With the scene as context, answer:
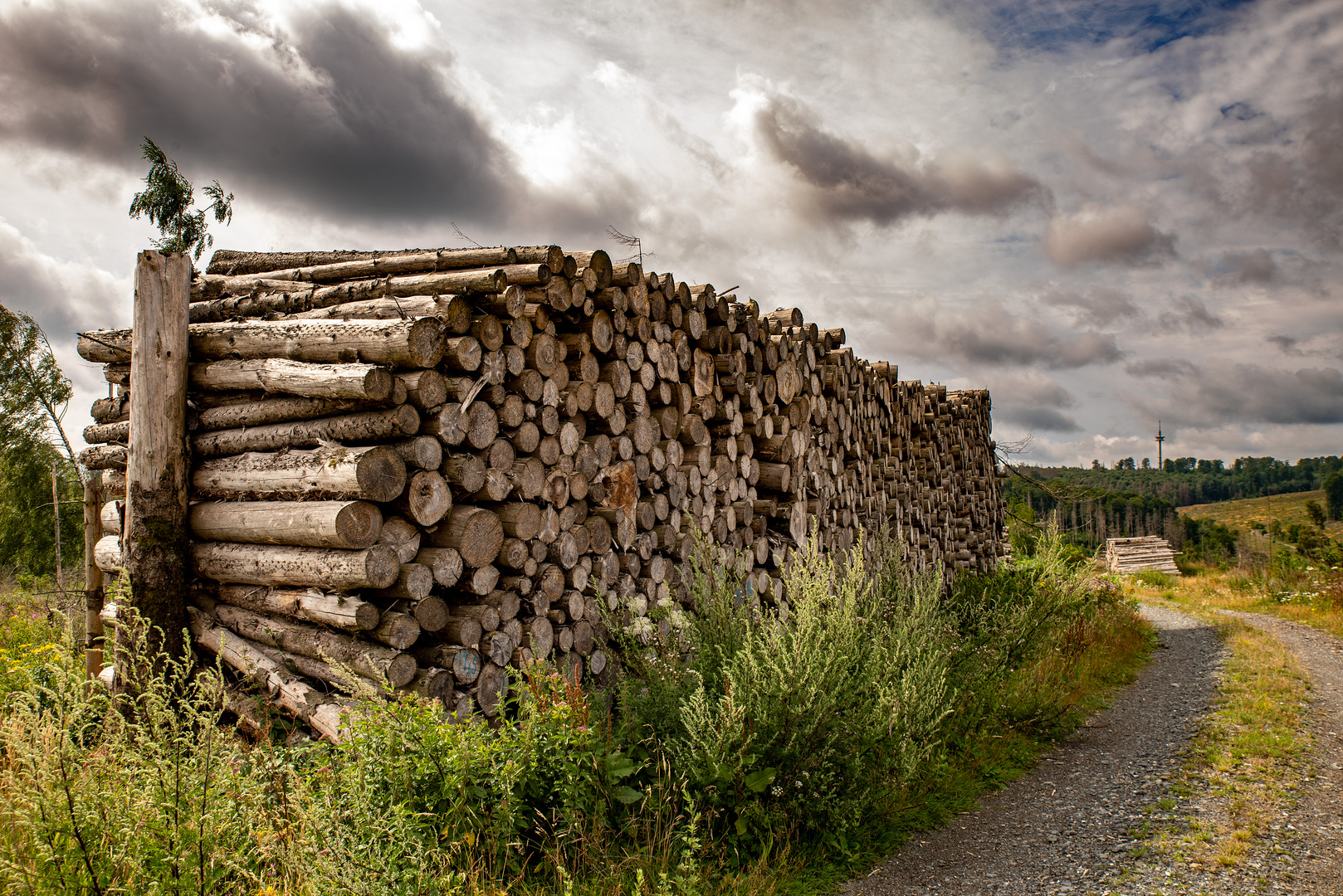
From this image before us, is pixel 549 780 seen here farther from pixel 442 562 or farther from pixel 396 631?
pixel 442 562

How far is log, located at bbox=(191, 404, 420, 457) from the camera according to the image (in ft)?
13.3

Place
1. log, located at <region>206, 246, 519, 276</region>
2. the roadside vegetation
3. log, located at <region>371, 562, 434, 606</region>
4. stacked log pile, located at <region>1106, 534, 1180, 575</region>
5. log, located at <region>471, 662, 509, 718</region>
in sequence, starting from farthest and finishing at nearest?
1. stacked log pile, located at <region>1106, 534, 1180, 575</region>
2. log, located at <region>206, 246, 519, 276</region>
3. log, located at <region>471, 662, 509, 718</region>
4. log, located at <region>371, 562, 434, 606</region>
5. the roadside vegetation

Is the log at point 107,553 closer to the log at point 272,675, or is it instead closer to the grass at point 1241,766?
the log at point 272,675

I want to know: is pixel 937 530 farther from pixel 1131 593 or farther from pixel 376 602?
pixel 376 602

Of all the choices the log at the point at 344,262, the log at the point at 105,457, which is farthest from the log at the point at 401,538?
the log at the point at 105,457

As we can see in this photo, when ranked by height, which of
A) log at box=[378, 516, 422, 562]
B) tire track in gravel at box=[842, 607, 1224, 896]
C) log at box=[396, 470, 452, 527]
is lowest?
tire track in gravel at box=[842, 607, 1224, 896]

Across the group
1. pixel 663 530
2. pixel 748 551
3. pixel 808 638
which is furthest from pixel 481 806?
pixel 748 551

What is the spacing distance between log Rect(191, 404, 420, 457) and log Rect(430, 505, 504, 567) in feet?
Result: 1.80

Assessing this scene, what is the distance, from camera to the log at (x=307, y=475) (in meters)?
3.87

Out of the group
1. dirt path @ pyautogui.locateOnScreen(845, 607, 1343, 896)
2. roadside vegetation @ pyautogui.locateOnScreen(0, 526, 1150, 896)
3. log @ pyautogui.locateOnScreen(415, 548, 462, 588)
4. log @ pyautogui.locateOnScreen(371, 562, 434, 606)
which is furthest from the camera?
log @ pyautogui.locateOnScreen(415, 548, 462, 588)

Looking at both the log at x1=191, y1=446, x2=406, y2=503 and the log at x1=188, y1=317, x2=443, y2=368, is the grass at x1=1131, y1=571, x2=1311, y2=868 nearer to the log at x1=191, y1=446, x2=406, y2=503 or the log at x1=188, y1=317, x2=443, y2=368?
the log at x1=191, y1=446, x2=406, y2=503

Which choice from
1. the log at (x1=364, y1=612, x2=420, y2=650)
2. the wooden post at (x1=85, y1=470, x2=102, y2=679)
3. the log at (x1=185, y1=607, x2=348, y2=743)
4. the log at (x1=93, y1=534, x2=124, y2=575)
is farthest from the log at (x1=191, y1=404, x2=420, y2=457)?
the wooden post at (x1=85, y1=470, x2=102, y2=679)

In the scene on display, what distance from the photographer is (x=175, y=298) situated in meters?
5.20

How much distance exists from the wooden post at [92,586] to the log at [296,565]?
2.13 m
